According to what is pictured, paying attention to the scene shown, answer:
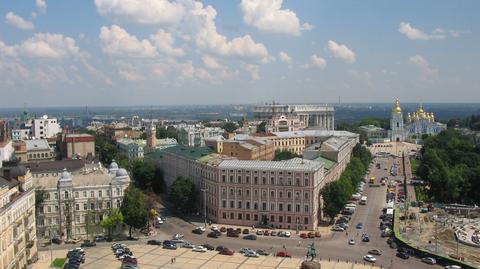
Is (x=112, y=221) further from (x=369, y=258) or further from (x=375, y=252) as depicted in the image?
(x=375, y=252)

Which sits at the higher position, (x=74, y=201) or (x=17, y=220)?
(x=17, y=220)

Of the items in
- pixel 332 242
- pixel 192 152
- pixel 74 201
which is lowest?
pixel 332 242

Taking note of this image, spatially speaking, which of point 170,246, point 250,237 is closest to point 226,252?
point 170,246

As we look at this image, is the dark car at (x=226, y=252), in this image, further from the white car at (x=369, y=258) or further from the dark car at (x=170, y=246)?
the white car at (x=369, y=258)

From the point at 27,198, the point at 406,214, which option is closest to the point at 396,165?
the point at 406,214

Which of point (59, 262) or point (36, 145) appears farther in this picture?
point (36, 145)

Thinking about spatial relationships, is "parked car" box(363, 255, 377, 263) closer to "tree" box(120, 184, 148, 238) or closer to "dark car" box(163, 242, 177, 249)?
"dark car" box(163, 242, 177, 249)

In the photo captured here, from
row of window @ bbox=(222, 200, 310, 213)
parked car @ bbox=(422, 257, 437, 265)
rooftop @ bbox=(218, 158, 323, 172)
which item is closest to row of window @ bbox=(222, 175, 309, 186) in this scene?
rooftop @ bbox=(218, 158, 323, 172)
